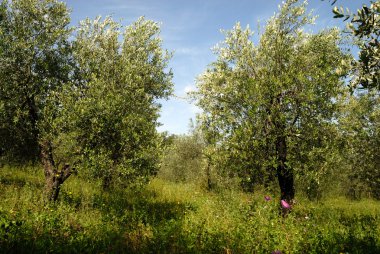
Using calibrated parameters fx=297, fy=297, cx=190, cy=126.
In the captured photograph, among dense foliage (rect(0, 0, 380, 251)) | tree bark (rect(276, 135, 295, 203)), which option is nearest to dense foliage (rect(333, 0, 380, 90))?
dense foliage (rect(0, 0, 380, 251))

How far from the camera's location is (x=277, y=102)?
16953mm

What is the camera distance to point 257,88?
15.8 metres

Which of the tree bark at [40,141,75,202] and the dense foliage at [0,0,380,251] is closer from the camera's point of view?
the dense foliage at [0,0,380,251]

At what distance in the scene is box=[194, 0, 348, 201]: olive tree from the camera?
52.1 ft

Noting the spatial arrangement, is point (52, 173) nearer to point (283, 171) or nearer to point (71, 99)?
point (71, 99)

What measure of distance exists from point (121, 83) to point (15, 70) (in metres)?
5.72

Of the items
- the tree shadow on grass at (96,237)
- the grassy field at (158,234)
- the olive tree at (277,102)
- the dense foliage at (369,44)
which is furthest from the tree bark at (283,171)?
the dense foliage at (369,44)

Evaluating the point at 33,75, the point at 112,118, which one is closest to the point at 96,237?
the point at 112,118

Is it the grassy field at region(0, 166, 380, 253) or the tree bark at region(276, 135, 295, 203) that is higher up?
the tree bark at region(276, 135, 295, 203)

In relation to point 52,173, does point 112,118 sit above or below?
above

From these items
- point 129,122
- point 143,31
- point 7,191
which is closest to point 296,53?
point 143,31

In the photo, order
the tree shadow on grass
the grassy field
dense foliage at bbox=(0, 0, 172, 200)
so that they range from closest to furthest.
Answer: the tree shadow on grass → the grassy field → dense foliage at bbox=(0, 0, 172, 200)

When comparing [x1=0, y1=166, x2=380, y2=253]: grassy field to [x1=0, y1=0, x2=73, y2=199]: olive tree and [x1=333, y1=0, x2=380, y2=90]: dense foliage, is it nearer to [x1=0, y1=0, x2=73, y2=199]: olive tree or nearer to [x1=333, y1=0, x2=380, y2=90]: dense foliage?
[x1=0, y1=0, x2=73, y2=199]: olive tree

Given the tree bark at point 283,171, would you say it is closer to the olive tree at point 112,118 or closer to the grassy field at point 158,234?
the grassy field at point 158,234
